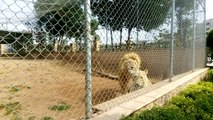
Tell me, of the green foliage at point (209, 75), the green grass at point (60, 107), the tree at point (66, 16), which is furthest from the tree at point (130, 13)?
the green foliage at point (209, 75)

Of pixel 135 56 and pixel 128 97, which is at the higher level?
pixel 135 56

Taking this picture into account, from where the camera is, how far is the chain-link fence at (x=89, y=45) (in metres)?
1.97

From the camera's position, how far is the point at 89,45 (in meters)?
2.23

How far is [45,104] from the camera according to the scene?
5328mm

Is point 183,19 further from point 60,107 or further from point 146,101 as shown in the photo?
point 60,107

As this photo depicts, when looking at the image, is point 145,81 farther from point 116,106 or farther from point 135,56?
point 116,106

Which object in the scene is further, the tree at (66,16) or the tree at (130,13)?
the tree at (130,13)

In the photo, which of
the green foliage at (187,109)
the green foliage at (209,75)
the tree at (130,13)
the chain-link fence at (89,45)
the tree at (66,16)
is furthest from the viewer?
the green foliage at (209,75)

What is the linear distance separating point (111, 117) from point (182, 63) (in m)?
4.49

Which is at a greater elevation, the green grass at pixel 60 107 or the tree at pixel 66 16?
the tree at pixel 66 16

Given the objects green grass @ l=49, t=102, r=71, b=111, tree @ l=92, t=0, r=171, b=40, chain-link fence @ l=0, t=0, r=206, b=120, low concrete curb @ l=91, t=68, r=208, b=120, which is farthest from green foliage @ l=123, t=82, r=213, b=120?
green grass @ l=49, t=102, r=71, b=111

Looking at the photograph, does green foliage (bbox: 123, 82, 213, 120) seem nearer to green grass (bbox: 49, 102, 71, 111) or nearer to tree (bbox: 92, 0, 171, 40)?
tree (bbox: 92, 0, 171, 40)

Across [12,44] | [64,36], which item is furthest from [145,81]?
[12,44]

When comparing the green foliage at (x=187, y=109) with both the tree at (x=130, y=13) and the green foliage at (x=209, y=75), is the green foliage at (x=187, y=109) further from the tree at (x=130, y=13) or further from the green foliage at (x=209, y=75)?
the green foliage at (x=209, y=75)
